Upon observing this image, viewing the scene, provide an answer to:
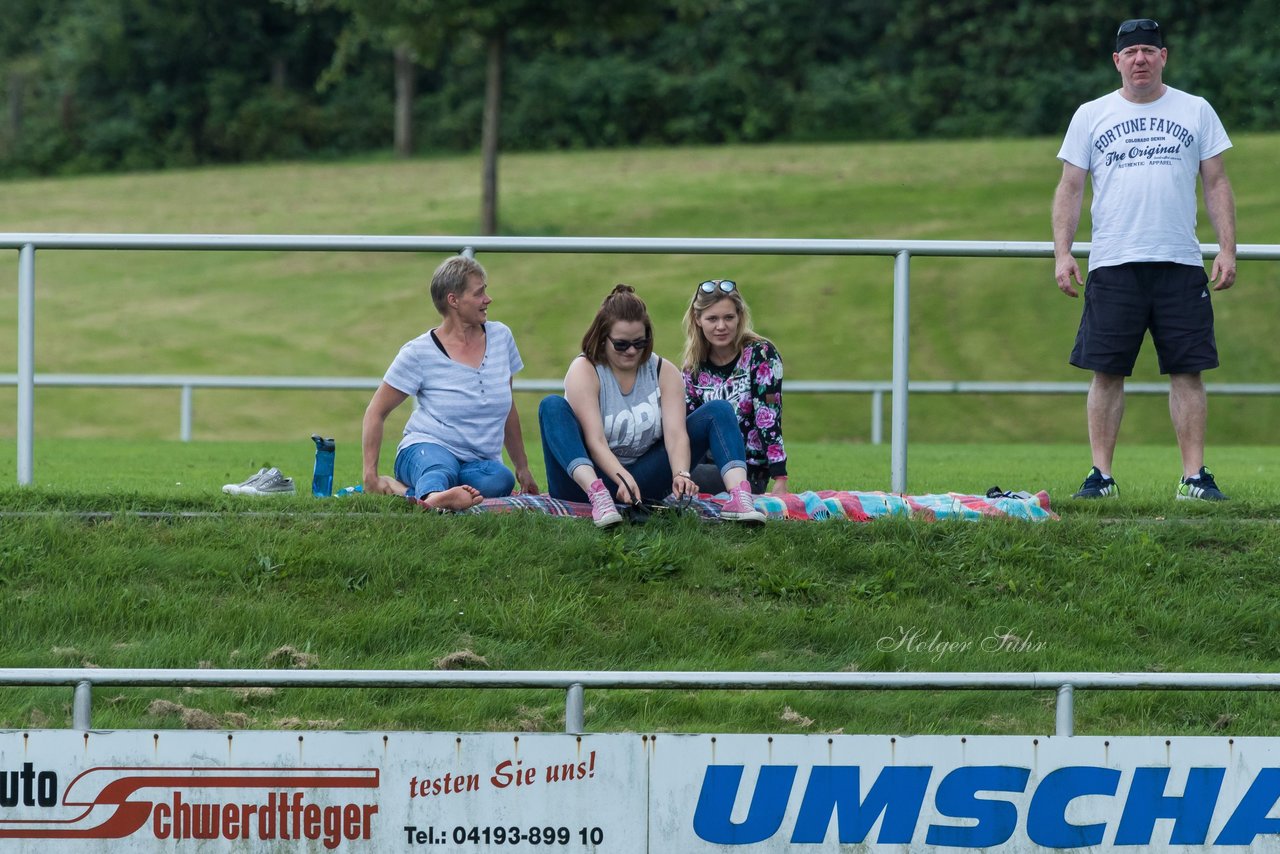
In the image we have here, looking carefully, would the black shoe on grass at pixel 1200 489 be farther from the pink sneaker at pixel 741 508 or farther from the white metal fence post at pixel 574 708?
the white metal fence post at pixel 574 708

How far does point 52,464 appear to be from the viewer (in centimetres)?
924

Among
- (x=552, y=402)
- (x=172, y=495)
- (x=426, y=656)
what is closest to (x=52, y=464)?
(x=172, y=495)

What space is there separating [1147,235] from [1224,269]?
316 mm

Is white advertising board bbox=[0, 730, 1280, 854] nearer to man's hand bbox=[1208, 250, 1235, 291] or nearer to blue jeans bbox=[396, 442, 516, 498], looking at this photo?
blue jeans bbox=[396, 442, 516, 498]

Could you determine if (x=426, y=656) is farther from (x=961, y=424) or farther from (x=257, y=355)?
(x=257, y=355)

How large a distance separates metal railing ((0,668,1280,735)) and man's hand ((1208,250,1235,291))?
3.06 metres

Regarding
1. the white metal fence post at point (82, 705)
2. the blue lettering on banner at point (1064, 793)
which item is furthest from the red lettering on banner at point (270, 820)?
the blue lettering on banner at point (1064, 793)

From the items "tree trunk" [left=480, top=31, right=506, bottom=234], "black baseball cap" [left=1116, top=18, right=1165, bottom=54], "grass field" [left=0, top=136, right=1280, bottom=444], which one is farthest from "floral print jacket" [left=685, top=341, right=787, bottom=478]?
"tree trunk" [left=480, top=31, right=506, bottom=234]

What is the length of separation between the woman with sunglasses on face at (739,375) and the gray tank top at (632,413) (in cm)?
30

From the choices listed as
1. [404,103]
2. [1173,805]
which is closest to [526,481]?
[1173,805]

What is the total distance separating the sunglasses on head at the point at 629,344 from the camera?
655cm

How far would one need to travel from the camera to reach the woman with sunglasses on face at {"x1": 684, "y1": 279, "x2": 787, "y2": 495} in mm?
6895

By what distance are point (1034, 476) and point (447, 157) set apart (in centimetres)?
3682

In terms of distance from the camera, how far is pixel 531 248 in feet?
23.4
